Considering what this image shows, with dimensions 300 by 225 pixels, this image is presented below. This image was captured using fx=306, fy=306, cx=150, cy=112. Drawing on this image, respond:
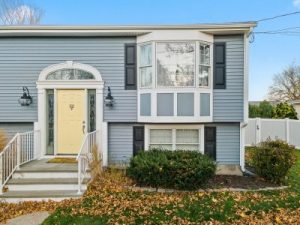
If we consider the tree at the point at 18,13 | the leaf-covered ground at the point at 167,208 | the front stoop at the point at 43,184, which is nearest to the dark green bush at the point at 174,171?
the leaf-covered ground at the point at 167,208

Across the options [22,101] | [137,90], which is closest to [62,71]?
[22,101]

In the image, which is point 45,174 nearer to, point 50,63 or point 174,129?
point 50,63

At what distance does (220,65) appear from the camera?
9.94m

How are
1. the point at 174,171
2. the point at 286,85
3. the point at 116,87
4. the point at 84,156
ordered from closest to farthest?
the point at 174,171
the point at 84,156
the point at 116,87
the point at 286,85

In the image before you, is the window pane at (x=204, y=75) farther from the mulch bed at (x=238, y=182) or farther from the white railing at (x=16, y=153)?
the white railing at (x=16, y=153)

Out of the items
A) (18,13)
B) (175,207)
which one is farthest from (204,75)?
(18,13)

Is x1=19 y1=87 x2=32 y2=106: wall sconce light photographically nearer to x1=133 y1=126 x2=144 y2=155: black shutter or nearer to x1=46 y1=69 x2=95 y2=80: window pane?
x1=46 y1=69 x2=95 y2=80: window pane

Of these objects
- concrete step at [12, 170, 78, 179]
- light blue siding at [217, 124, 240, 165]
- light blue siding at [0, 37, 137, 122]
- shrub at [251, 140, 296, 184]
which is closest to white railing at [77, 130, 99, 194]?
concrete step at [12, 170, 78, 179]

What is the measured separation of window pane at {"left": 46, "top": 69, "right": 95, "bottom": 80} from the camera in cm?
1009

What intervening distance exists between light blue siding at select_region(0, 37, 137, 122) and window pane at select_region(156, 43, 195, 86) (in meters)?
1.10

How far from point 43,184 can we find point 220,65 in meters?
6.39

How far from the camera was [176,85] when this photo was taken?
31.3 feet

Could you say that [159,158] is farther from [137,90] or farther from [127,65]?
[127,65]

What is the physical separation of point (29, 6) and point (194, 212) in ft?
68.6
